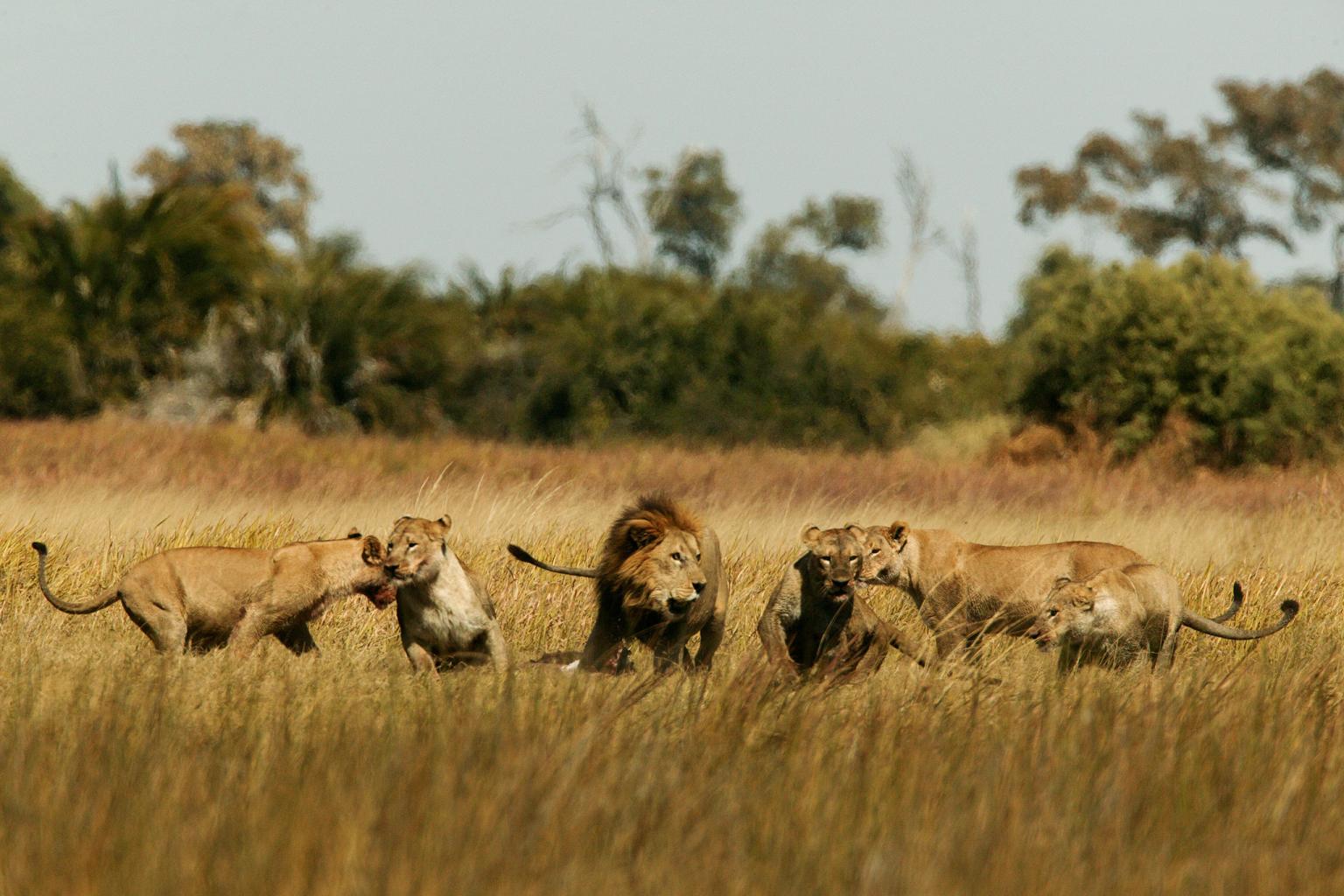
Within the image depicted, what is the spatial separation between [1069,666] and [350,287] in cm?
2357

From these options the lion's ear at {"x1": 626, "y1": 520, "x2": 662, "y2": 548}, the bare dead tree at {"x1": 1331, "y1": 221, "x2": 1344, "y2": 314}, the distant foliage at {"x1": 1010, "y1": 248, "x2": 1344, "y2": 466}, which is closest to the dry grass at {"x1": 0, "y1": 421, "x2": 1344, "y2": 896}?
the lion's ear at {"x1": 626, "y1": 520, "x2": 662, "y2": 548}

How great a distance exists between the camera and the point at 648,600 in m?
6.84

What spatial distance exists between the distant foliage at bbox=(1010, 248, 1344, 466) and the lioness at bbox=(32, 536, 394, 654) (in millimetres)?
18083

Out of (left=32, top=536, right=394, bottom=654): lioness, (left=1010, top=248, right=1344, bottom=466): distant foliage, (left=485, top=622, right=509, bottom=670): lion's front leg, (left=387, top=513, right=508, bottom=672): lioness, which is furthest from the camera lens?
(left=1010, top=248, right=1344, bottom=466): distant foliage

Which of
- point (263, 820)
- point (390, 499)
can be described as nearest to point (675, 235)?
point (390, 499)

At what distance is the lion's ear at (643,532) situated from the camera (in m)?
7.04

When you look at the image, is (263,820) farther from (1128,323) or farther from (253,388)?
(253,388)

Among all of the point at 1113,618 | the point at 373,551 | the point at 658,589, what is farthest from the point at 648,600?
the point at 1113,618

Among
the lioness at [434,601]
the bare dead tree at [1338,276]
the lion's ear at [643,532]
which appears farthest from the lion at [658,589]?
the bare dead tree at [1338,276]

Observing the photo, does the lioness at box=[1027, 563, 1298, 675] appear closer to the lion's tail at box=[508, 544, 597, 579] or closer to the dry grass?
the dry grass

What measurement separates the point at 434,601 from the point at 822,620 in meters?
1.58

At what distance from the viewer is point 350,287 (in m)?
29.3

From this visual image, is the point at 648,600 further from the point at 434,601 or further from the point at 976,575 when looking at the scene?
the point at 976,575

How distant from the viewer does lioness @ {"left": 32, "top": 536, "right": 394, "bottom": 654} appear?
23.3ft
